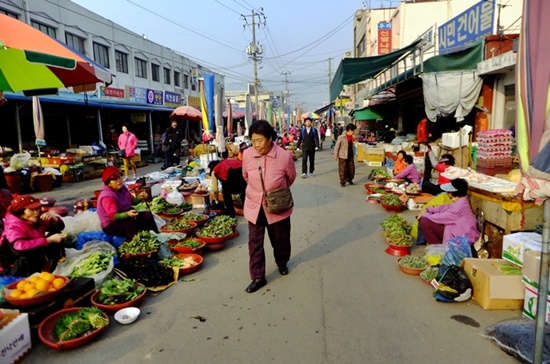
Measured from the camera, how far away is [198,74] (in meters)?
36.0

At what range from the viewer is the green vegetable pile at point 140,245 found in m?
4.98

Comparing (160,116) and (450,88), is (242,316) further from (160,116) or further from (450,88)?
(160,116)

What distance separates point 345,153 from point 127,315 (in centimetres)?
819

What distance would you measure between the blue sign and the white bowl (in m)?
9.42

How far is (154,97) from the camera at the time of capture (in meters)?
25.8

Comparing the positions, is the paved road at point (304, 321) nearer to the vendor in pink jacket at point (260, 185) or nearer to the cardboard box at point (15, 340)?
the cardboard box at point (15, 340)

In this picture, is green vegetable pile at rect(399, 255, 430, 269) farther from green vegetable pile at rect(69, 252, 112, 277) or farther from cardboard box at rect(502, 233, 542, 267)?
green vegetable pile at rect(69, 252, 112, 277)

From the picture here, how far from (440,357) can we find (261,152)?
2.69 metres

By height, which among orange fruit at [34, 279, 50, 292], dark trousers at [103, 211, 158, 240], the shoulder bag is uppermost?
the shoulder bag

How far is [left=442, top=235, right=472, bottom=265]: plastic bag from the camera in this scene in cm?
448

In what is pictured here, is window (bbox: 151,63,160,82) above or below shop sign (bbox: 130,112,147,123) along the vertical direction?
above

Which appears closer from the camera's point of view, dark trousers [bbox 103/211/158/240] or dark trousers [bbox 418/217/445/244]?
dark trousers [bbox 418/217/445/244]

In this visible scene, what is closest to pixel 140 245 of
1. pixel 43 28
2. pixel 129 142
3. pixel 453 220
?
pixel 453 220

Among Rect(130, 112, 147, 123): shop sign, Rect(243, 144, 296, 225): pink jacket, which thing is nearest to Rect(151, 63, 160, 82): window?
Rect(130, 112, 147, 123): shop sign
